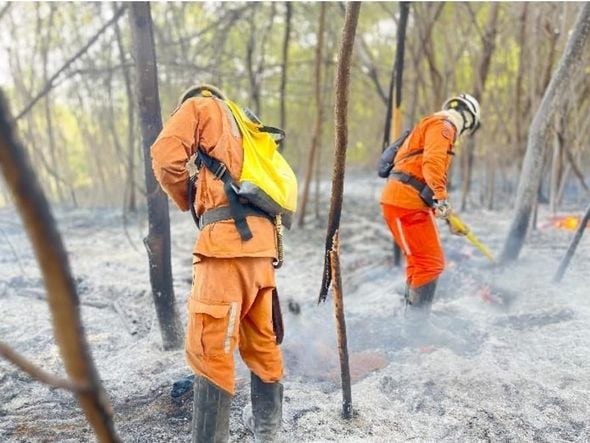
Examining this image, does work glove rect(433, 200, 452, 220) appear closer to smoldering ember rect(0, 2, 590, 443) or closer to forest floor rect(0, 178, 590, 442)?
smoldering ember rect(0, 2, 590, 443)

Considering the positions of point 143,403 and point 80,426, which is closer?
point 80,426

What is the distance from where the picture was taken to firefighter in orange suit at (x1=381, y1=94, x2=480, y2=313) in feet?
12.2

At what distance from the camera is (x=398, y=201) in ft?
12.6

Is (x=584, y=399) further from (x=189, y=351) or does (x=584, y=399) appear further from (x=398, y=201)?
(x=189, y=351)

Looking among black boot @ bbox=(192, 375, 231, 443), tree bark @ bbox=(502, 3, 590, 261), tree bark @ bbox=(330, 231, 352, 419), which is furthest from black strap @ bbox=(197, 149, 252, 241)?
tree bark @ bbox=(502, 3, 590, 261)

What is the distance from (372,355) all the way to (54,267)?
314 cm

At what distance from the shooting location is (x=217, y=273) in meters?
2.16

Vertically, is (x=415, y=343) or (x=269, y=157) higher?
(x=269, y=157)

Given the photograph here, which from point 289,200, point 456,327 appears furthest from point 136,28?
point 456,327

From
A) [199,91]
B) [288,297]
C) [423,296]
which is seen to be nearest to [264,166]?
[199,91]

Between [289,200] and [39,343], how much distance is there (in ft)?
7.05

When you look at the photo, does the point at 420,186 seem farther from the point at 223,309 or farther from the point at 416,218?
the point at 223,309

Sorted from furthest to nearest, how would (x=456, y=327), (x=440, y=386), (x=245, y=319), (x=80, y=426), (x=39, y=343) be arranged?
(x=456, y=327) → (x=39, y=343) → (x=440, y=386) → (x=80, y=426) → (x=245, y=319)

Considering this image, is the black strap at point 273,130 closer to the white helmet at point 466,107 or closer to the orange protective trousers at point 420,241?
the orange protective trousers at point 420,241
